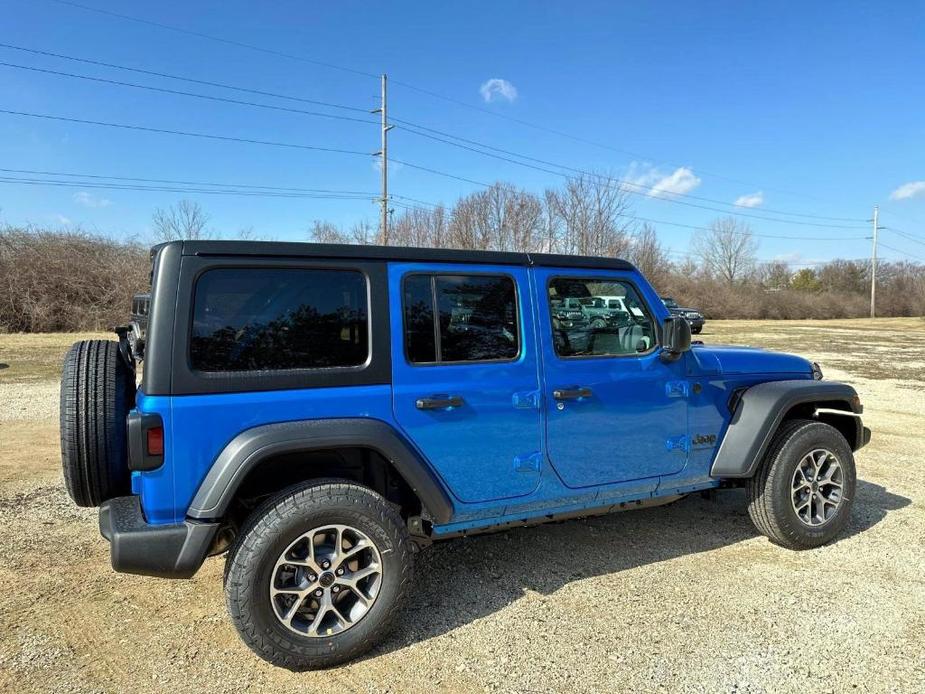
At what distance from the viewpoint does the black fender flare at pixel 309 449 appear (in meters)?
2.58

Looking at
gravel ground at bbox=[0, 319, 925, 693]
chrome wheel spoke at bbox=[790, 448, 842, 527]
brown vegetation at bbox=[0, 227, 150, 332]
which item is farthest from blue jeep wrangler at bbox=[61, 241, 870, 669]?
brown vegetation at bbox=[0, 227, 150, 332]

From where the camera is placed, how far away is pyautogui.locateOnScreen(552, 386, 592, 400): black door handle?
328 cm

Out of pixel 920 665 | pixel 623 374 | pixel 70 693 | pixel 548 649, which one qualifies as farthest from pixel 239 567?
pixel 920 665

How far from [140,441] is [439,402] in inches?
50.3

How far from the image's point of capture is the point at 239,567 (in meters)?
2.64

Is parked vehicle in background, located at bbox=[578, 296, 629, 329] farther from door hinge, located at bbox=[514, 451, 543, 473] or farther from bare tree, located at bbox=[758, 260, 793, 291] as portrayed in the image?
bare tree, located at bbox=[758, 260, 793, 291]

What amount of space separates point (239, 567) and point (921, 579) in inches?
149

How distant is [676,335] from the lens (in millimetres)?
3541

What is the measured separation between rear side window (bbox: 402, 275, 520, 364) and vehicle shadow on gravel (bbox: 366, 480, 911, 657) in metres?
1.32

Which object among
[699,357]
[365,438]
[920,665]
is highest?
[699,357]

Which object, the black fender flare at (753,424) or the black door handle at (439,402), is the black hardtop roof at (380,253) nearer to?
the black door handle at (439,402)

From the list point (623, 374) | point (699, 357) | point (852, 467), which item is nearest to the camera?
point (623, 374)

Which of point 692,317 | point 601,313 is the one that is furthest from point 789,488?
point 692,317

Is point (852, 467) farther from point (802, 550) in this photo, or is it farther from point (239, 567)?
point (239, 567)
